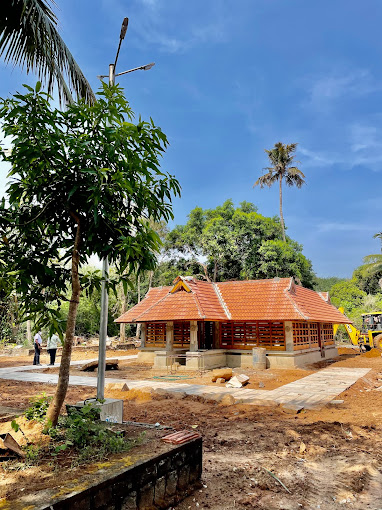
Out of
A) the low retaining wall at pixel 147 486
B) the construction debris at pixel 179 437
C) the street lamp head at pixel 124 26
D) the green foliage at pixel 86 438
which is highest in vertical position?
the street lamp head at pixel 124 26

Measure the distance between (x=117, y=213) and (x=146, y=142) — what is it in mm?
889

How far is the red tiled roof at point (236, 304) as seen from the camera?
1705 cm

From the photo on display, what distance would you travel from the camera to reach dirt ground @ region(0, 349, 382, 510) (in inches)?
158

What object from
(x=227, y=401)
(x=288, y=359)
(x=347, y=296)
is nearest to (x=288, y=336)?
(x=288, y=359)

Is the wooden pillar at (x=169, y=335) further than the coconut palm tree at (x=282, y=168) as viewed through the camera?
No

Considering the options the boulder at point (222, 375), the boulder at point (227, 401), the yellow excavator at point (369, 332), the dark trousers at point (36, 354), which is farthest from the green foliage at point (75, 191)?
the yellow excavator at point (369, 332)

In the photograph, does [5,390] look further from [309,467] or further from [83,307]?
[83,307]

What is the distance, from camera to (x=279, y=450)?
5.51 m

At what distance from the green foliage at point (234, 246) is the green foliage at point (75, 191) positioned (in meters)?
25.6

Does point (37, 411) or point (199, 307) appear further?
point (199, 307)

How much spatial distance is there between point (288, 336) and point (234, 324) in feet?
9.45

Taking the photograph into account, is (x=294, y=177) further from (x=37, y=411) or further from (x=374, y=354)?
(x=37, y=411)

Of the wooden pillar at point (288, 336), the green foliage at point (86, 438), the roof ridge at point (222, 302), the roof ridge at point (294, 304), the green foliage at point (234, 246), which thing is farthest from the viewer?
the green foliage at point (234, 246)

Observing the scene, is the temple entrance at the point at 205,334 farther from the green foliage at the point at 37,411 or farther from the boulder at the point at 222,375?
the green foliage at the point at 37,411
